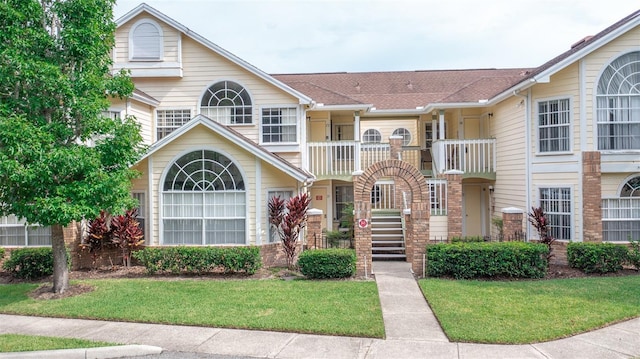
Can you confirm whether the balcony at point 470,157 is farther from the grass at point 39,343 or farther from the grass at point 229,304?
the grass at point 39,343

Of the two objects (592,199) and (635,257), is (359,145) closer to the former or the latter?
(592,199)

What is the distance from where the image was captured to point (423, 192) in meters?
12.2

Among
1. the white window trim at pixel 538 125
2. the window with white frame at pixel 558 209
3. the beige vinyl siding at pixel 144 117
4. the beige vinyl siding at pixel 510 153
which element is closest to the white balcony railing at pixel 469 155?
the beige vinyl siding at pixel 510 153

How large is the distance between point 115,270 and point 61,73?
19.3ft

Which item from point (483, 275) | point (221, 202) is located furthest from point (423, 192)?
point (221, 202)

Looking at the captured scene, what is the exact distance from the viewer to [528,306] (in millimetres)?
8805

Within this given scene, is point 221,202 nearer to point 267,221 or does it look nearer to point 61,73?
point 267,221

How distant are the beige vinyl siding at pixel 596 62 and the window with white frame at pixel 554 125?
0.56 m

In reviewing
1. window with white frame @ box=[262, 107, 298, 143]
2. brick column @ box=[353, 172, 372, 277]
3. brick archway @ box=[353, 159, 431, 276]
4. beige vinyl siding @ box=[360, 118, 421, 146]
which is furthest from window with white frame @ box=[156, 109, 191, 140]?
beige vinyl siding @ box=[360, 118, 421, 146]

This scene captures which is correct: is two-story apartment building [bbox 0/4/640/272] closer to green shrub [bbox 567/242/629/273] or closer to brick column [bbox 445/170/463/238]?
brick column [bbox 445/170/463/238]

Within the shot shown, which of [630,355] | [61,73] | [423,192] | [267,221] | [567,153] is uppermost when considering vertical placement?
[61,73]

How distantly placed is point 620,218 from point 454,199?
15.7 feet

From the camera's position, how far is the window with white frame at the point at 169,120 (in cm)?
1666

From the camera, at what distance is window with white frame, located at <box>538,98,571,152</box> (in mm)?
13844
